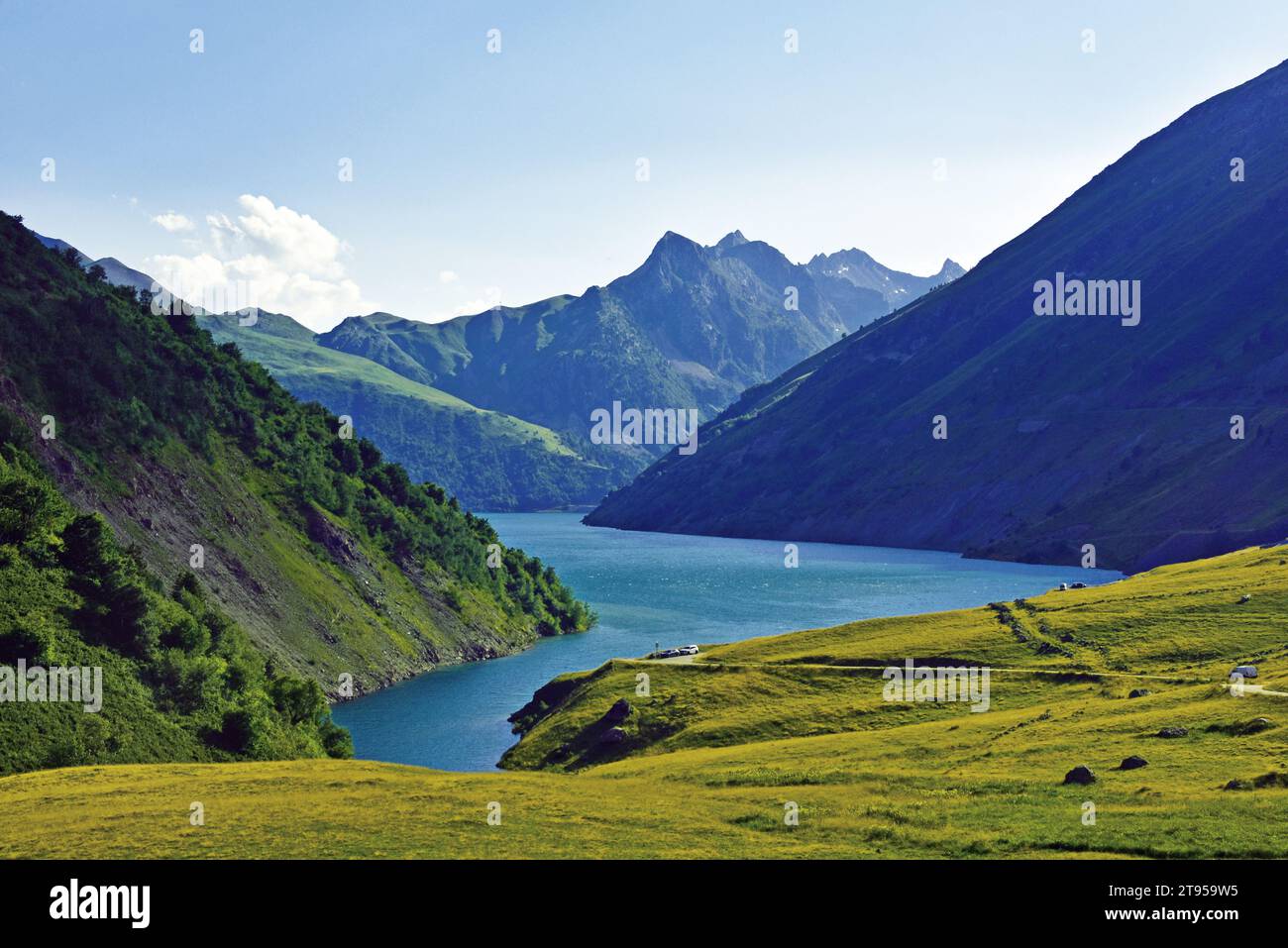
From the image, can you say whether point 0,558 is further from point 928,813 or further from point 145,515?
point 928,813

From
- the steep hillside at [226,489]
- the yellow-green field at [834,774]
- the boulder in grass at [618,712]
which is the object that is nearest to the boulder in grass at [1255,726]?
the yellow-green field at [834,774]

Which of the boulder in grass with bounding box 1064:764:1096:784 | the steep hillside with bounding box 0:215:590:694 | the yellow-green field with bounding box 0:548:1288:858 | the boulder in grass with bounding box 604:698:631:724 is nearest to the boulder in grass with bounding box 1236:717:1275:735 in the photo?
the yellow-green field with bounding box 0:548:1288:858

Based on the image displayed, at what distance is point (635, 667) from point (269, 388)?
106 m

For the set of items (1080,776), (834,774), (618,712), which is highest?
(1080,776)

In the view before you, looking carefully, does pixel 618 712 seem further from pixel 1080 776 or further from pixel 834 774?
pixel 1080 776

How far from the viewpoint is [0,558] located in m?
95.9

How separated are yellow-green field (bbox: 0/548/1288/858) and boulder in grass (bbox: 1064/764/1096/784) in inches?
27.5

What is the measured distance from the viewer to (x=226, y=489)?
153500 millimetres

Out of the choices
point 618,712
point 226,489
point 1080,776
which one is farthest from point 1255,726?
point 226,489

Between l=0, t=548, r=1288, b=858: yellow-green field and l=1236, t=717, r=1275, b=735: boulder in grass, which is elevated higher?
l=1236, t=717, r=1275, b=735: boulder in grass

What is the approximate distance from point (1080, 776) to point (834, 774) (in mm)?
14636

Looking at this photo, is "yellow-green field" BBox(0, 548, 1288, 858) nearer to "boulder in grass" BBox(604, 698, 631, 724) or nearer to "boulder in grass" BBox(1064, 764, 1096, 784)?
"boulder in grass" BBox(1064, 764, 1096, 784)

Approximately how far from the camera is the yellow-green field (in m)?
47.2

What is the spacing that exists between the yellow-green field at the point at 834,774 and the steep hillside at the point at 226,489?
40389 mm
